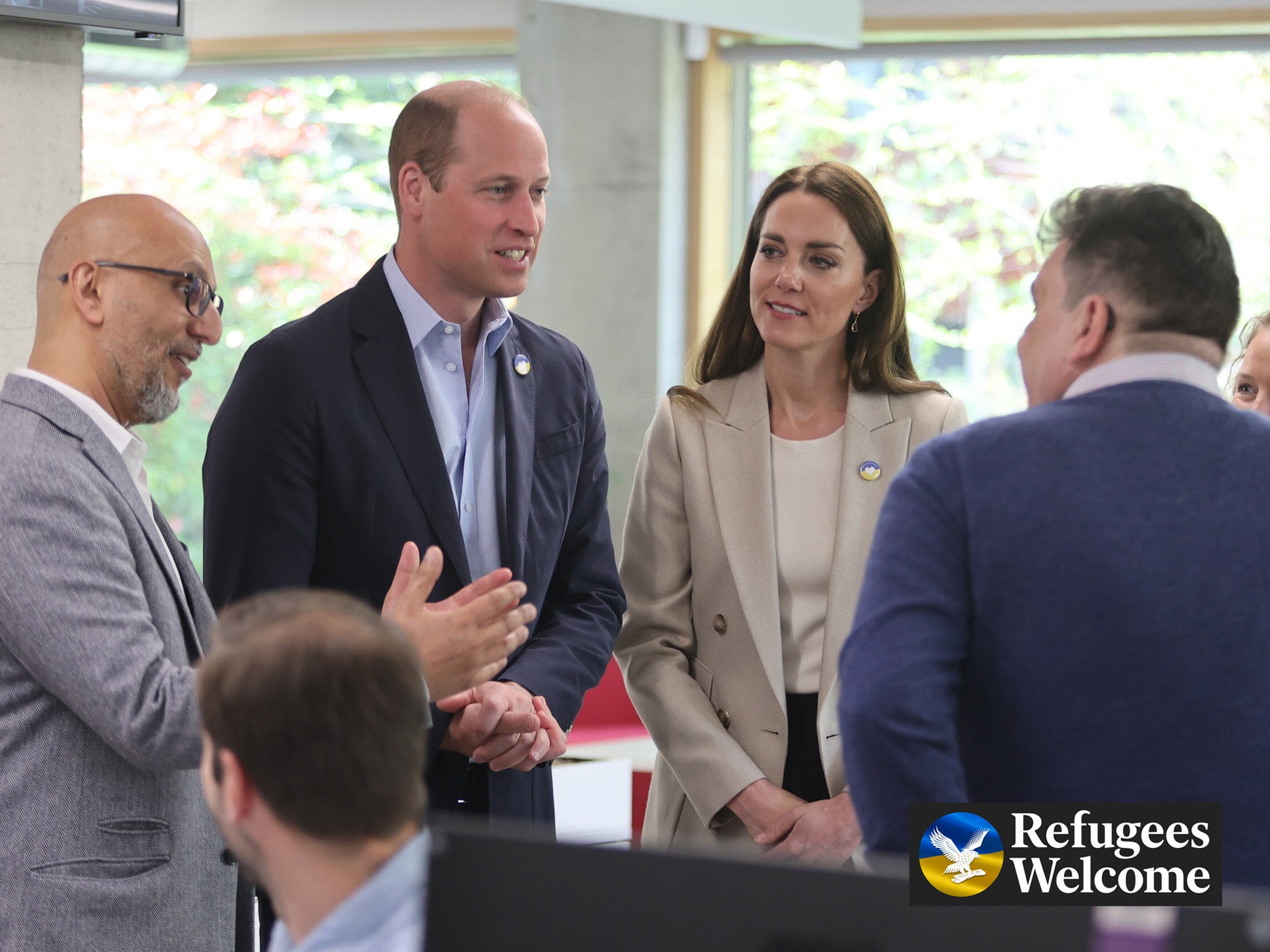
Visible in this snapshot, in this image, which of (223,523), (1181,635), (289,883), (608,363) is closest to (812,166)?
(223,523)

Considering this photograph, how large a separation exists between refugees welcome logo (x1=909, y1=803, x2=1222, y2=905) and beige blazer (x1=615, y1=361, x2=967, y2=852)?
3.38ft

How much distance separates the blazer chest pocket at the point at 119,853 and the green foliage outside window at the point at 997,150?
4.70 m

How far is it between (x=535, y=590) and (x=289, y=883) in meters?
1.28

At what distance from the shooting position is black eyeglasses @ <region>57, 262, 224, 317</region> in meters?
1.96

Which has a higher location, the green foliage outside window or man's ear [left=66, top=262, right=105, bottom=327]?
the green foliage outside window

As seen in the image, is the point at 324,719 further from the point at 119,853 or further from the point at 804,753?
the point at 804,753

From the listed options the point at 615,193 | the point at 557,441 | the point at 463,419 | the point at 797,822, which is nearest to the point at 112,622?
the point at 463,419

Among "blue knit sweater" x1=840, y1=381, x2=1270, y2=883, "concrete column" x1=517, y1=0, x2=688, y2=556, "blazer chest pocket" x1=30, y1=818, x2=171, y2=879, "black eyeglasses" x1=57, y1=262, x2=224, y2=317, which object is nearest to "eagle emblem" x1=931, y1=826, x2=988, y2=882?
"blue knit sweater" x1=840, y1=381, x2=1270, y2=883

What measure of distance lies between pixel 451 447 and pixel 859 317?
2.91ft

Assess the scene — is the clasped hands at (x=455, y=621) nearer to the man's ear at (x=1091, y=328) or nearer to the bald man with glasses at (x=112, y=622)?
the bald man with glasses at (x=112, y=622)

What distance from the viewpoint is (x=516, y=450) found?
238 centimetres

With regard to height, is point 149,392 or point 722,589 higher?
point 149,392

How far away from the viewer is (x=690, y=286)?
6.09 m

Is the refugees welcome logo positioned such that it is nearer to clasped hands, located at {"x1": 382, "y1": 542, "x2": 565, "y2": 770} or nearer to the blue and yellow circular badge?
the blue and yellow circular badge
